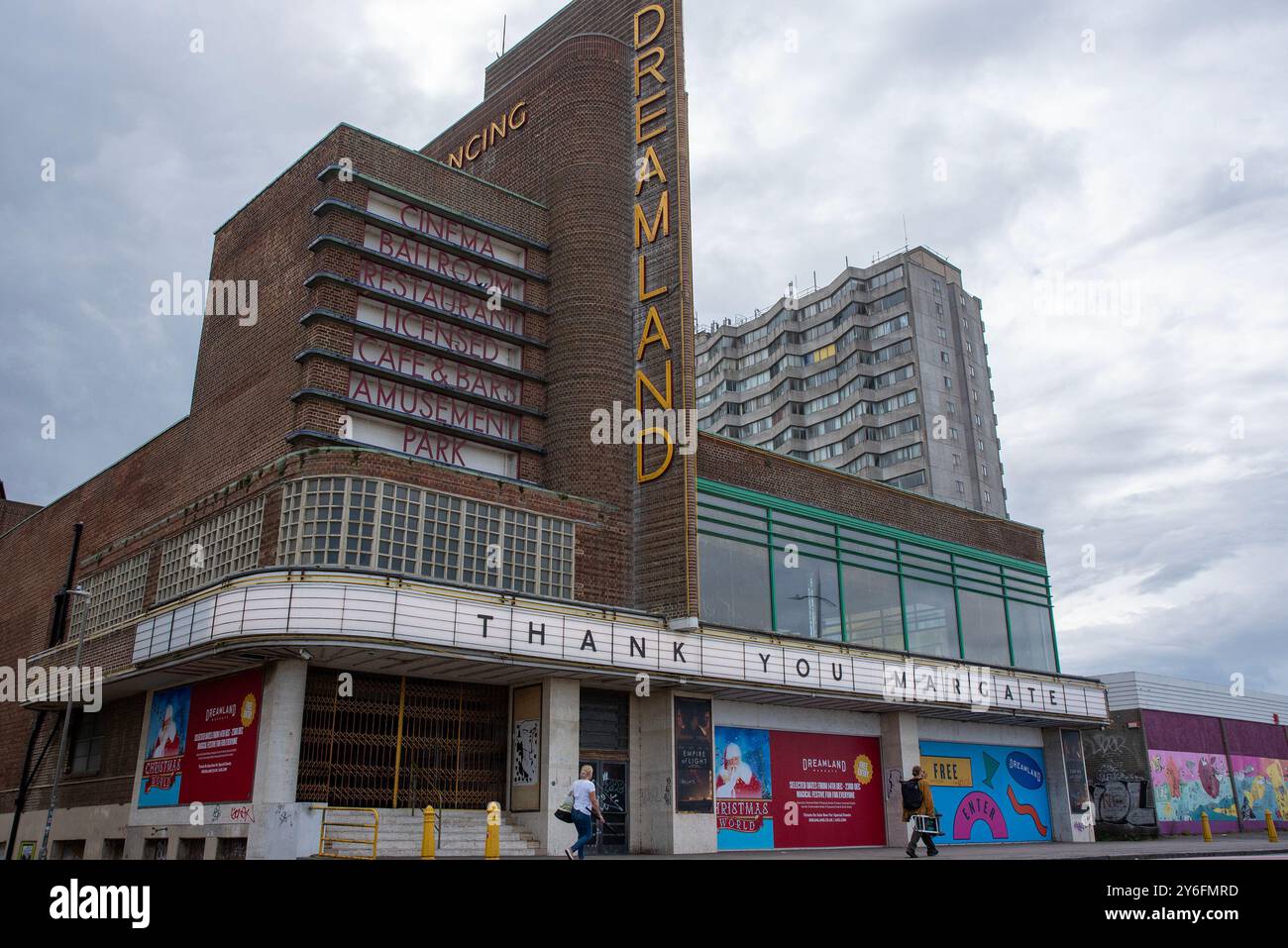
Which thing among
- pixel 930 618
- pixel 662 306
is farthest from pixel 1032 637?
pixel 662 306

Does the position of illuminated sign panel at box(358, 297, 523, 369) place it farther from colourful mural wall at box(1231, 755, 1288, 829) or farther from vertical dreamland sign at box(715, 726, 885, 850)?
colourful mural wall at box(1231, 755, 1288, 829)

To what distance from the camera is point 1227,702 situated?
4906cm

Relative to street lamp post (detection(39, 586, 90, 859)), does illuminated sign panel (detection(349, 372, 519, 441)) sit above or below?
above

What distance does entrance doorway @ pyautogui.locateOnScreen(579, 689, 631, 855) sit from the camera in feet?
87.4

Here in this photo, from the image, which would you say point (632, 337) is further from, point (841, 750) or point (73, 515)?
point (73, 515)

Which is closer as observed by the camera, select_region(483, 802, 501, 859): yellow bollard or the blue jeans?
the blue jeans

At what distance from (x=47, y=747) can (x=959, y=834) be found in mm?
31322

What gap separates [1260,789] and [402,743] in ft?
147

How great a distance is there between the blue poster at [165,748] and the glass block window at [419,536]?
6158mm

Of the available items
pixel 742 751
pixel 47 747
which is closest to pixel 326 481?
pixel 742 751

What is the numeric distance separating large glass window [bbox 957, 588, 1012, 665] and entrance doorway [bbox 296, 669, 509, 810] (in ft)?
65.9

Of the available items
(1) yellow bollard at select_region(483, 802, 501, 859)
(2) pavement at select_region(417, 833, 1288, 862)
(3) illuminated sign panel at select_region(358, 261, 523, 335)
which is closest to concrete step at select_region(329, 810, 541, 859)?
(2) pavement at select_region(417, 833, 1288, 862)

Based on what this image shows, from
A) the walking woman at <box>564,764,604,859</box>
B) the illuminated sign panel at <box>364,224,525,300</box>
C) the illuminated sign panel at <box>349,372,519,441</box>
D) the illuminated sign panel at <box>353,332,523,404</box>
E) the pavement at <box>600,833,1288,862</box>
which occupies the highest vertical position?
the illuminated sign panel at <box>364,224,525,300</box>
